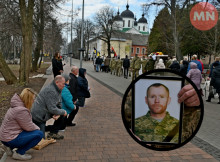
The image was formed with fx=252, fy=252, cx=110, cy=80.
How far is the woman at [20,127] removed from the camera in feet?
12.9

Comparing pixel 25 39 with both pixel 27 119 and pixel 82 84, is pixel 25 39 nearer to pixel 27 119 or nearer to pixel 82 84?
pixel 82 84

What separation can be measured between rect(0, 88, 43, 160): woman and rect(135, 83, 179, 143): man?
2530 mm

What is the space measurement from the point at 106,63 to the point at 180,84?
85.1 feet

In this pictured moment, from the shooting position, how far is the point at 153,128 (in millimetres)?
1903

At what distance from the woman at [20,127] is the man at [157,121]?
2.53m

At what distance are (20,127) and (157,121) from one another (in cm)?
287

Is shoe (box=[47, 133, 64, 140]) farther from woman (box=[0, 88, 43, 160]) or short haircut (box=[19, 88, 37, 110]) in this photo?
short haircut (box=[19, 88, 37, 110])

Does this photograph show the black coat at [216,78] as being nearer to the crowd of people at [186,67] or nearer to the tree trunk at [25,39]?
the crowd of people at [186,67]

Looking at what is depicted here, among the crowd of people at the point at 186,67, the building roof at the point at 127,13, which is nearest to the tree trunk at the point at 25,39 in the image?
the crowd of people at the point at 186,67

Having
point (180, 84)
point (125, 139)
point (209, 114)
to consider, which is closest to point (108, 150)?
point (125, 139)

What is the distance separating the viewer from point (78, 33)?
3226 inches

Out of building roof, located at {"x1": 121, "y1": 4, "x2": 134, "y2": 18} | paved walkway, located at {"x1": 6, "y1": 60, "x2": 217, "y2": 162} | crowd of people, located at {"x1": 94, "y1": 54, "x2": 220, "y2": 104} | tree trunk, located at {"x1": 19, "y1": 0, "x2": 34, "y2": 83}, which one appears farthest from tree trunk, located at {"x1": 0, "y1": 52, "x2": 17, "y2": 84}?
building roof, located at {"x1": 121, "y1": 4, "x2": 134, "y2": 18}

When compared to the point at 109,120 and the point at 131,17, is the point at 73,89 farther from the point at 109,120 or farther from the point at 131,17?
the point at 131,17

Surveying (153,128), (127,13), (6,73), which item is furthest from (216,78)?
(127,13)
